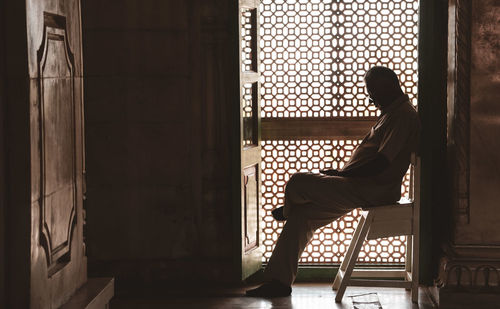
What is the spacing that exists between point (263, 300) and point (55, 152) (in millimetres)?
2424

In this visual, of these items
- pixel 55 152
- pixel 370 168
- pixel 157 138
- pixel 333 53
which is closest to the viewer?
pixel 55 152

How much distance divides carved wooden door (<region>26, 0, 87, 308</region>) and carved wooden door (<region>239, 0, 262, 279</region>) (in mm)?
1853

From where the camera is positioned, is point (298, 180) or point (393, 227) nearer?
point (393, 227)

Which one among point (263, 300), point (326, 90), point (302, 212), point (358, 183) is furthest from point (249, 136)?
point (263, 300)

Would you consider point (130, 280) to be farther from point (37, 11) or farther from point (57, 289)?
point (37, 11)

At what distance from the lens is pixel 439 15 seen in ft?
19.0

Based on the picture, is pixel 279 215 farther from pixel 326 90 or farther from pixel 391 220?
pixel 326 90

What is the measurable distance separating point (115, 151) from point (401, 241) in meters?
2.29

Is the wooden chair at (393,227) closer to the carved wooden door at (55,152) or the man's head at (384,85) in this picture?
the man's head at (384,85)

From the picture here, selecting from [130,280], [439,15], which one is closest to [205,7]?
[439,15]

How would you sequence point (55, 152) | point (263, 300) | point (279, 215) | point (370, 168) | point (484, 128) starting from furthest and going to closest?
point (279, 215) → point (263, 300) → point (370, 168) → point (484, 128) → point (55, 152)

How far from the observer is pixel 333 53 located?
646 cm

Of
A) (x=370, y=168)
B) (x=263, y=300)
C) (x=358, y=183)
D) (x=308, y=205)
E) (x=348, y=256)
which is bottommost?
(x=263, y=300)

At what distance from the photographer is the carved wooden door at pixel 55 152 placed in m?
3.39
